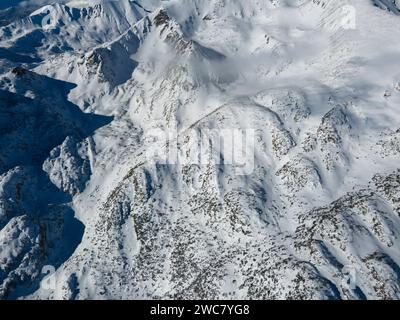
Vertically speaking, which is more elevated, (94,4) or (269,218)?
(269,218)

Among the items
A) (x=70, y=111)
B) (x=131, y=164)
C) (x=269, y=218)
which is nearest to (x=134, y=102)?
(x=70, y=111)

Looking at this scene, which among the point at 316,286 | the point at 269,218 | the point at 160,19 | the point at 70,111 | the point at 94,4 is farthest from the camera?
the point at 94,4

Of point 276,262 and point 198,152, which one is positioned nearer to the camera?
point 276,262

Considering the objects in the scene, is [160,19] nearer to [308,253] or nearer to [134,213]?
[134,213]

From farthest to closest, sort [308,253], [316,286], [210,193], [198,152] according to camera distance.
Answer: [198,152] < [210,193] < [308,253] < [316,286]

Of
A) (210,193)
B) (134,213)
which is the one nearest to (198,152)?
(210,193)
